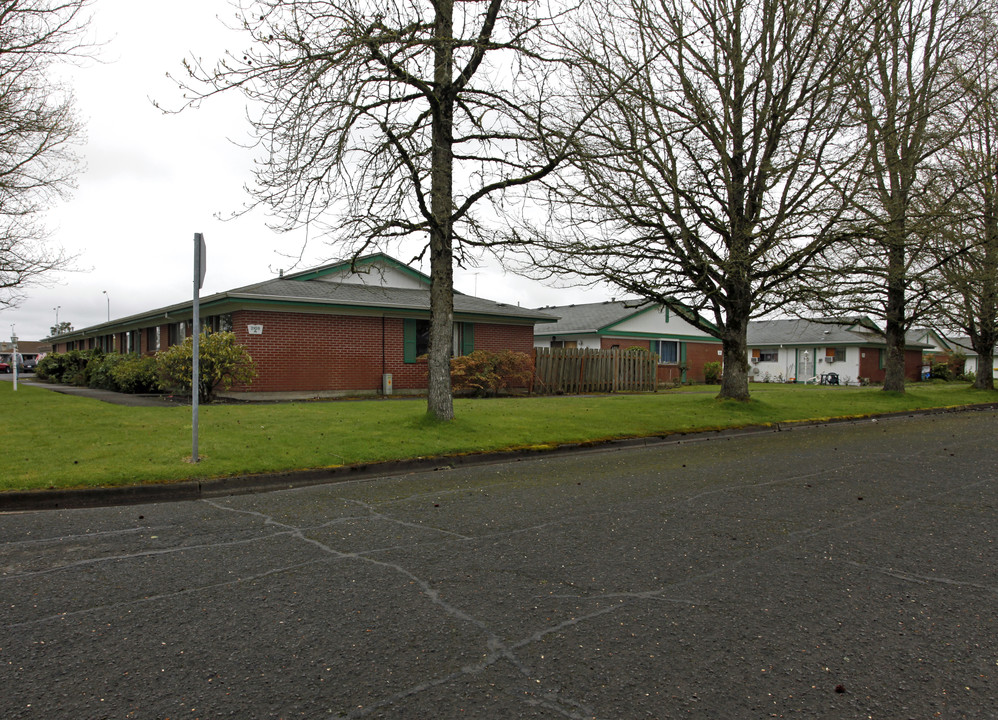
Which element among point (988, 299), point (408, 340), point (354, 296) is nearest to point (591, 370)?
point (408, 340)

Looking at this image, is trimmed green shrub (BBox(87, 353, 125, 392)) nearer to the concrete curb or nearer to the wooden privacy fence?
the wooden privacy fence

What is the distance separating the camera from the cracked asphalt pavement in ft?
9.53

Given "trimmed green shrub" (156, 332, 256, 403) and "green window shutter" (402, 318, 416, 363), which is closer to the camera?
"trimmed green shrub" (156, 332, 256, 403)

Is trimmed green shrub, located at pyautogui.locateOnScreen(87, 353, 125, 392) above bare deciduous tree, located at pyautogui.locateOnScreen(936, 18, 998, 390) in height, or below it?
below

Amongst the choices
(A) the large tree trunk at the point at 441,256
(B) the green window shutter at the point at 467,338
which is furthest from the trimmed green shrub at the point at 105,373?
(A) the large tree trunk at the point at 441,256

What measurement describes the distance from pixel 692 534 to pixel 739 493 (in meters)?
2.02

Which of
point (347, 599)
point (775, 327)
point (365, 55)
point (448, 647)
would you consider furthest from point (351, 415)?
point (775, 327)

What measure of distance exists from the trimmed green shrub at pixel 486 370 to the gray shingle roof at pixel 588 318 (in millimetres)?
10887

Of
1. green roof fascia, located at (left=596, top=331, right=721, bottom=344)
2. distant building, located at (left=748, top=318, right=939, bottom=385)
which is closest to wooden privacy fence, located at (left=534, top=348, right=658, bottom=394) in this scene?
green roof fascia, located at (left=596, top=331, right=721, bottom=344)

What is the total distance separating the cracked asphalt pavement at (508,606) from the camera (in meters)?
2.90

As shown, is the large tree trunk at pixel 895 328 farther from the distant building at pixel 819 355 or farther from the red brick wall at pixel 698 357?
the distant building at pixel 819 355

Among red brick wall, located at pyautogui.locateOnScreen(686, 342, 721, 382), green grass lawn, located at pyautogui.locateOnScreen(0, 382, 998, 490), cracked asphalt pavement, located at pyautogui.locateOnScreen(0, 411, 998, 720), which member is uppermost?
red brick wall, located at pyautogui.locateOnScreen(686, 342, 721, 382)

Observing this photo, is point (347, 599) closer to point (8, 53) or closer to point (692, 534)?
point (692, 534)

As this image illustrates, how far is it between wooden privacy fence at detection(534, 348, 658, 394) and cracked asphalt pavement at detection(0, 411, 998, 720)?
16.8 m
